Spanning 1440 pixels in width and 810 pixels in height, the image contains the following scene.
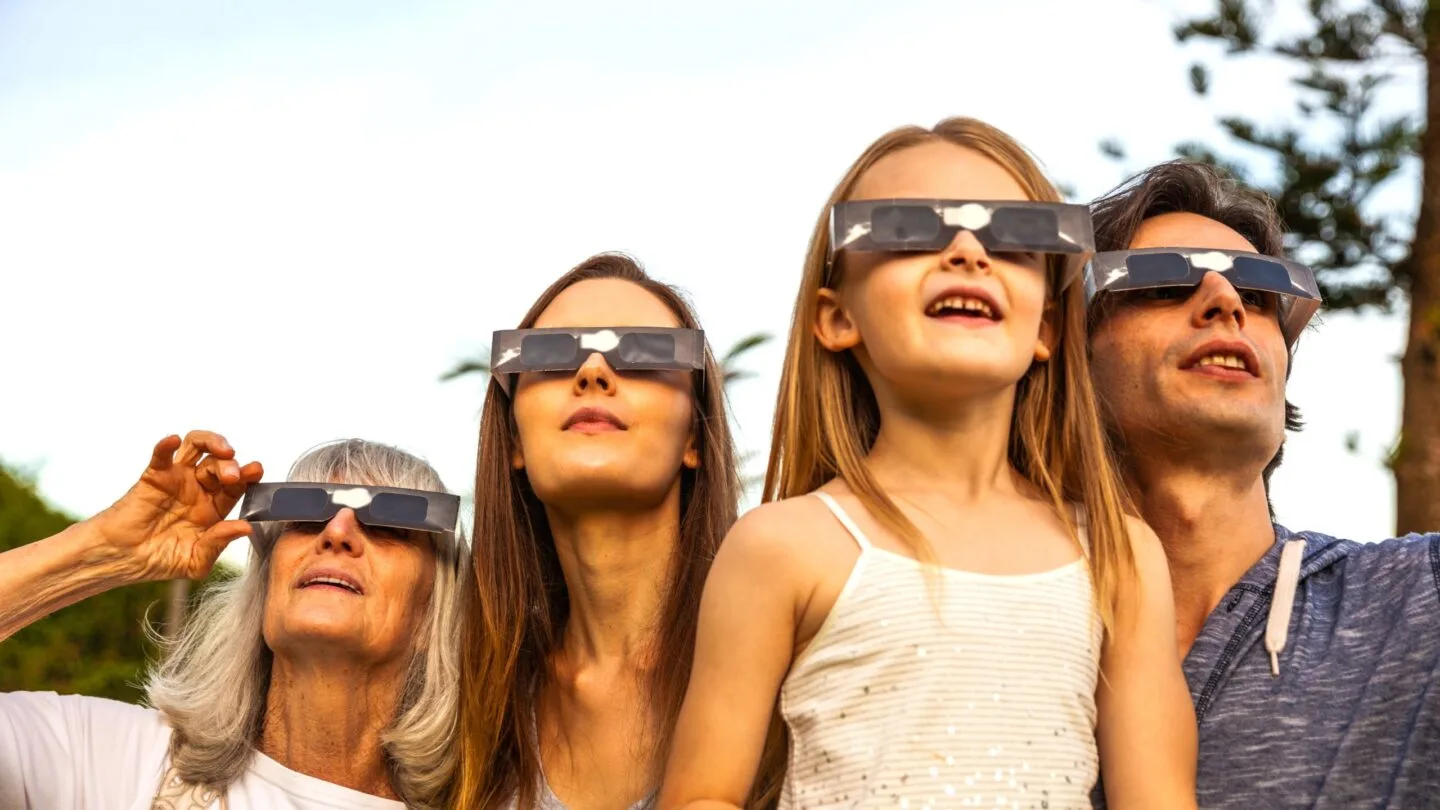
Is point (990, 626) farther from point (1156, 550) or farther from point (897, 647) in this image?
point (1156, 550)

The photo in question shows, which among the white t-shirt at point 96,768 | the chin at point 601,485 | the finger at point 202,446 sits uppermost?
the finger at point 202,446

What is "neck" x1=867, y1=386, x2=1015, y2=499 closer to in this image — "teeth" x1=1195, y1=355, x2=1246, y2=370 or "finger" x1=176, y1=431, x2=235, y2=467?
"teeth" x1=1195, y1=355, x2=1246, y2=370

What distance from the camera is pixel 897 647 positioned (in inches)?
103

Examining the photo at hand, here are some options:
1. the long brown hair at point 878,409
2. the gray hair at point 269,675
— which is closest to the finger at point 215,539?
the gray hair at point 269,675

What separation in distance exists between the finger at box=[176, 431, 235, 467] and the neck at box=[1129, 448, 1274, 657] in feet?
7.41

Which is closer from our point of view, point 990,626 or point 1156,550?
point 990,626

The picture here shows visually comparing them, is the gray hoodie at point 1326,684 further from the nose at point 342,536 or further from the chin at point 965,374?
the nose at point 342,536

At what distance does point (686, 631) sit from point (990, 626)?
54.4 inches

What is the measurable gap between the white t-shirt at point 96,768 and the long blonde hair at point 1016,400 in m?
1.69

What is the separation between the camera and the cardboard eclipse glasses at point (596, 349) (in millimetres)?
3822

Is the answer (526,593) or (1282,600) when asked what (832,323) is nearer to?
(1282,600)

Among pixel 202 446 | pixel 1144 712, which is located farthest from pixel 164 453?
pixel 1144 712

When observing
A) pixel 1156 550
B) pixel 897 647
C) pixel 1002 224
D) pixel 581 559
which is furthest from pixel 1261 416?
pixel 581 559

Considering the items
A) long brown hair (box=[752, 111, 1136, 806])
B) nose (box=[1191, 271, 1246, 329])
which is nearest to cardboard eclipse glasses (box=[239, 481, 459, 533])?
long brown hair (box=[752, 111, 1136, 806])
